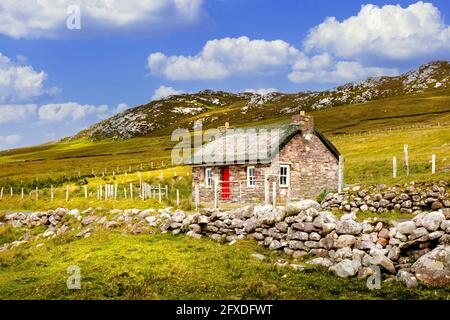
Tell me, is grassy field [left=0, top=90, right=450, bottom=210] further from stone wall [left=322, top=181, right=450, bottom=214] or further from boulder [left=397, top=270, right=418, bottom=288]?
boulder [left=397, top=270, right=418, bottom=288]

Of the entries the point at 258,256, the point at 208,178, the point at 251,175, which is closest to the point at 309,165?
the point at 251,175

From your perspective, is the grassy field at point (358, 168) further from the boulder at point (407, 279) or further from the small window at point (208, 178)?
the boulder at point (407, 279)

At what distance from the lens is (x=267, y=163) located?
120 ft

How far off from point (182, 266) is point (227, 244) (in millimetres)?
3873

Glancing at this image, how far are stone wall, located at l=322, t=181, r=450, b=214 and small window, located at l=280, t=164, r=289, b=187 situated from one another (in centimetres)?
1139

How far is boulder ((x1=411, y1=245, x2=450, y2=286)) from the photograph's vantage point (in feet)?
40.8

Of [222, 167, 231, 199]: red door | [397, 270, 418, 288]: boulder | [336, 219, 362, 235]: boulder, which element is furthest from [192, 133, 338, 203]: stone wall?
[397, 270, 418, 288]: boulder

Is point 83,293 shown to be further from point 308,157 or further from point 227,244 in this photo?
point 308,157

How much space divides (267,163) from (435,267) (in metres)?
24.3

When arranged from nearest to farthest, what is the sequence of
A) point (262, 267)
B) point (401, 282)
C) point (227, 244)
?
point (401, 282)
point (262, 267)
point (227, 244)

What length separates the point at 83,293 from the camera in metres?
13.3

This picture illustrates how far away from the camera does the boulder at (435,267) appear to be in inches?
490

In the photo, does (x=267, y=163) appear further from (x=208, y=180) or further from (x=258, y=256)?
(x=258, y=256)
